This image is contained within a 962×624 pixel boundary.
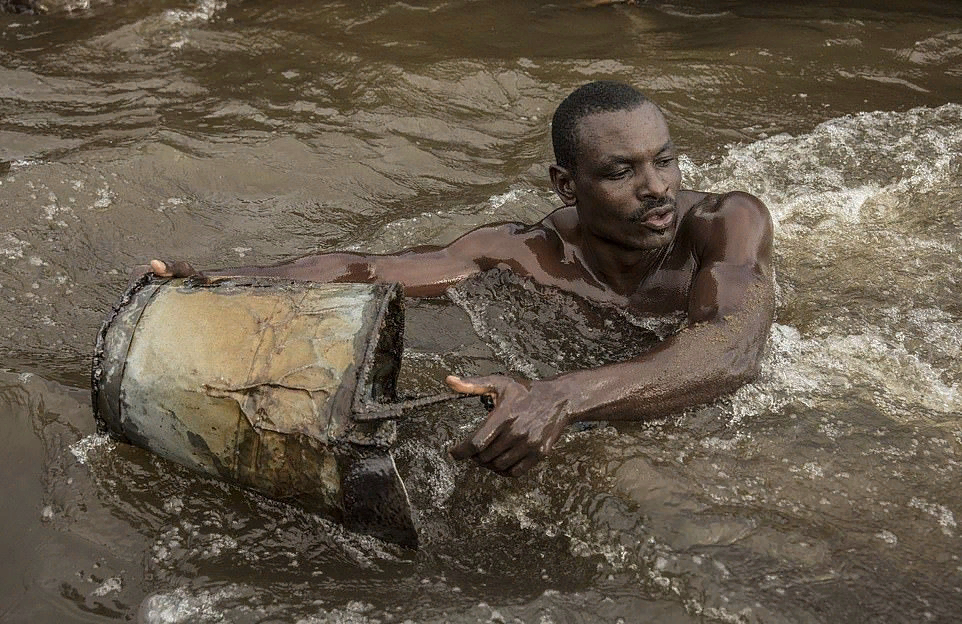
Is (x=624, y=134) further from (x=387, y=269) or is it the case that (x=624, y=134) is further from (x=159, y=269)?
(x=159, y=269)

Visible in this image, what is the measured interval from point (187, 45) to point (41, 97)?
1075mm

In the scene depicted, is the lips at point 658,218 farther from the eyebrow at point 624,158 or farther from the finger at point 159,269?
the finger at point 159,269

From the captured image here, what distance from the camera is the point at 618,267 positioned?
3.62 m

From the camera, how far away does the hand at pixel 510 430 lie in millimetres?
2490

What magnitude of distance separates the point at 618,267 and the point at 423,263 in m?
0.76

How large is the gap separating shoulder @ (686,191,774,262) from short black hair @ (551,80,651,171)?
46cm

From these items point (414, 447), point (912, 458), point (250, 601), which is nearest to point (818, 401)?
point (912, 458)

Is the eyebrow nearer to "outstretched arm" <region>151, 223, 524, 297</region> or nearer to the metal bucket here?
"outstretched arm" <region>151, 223, 524, 297</region>

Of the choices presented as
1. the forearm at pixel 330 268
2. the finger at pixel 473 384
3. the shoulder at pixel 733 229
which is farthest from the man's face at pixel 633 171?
the finger at pixel 473 384

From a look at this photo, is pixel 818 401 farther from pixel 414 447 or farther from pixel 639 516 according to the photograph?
pixel 414 447

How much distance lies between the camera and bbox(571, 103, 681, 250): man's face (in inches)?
127

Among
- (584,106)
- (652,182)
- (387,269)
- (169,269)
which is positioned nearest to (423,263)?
(387,269)

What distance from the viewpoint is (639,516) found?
8.86ft

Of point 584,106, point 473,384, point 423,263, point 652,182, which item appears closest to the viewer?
point 473,384
